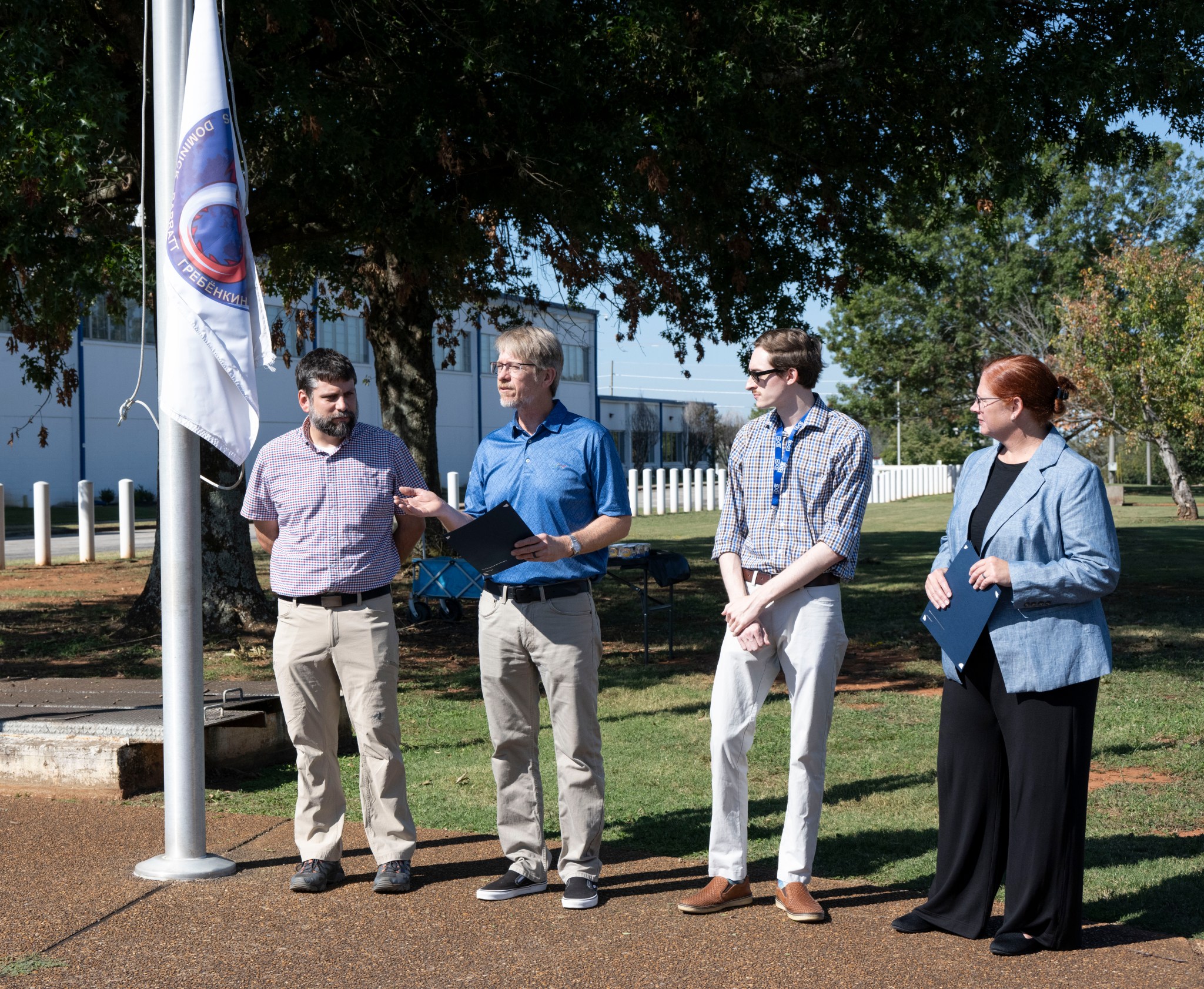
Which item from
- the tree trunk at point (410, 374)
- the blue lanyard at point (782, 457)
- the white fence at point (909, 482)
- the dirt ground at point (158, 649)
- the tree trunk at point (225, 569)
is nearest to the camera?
the blue lanyard at point (782, 457)

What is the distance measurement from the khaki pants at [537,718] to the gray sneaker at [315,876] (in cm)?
70

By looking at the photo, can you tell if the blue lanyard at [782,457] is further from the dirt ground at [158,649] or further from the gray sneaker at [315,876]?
the dirt ground at [158,649]

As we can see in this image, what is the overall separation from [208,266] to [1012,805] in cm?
358

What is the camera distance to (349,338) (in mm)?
48719

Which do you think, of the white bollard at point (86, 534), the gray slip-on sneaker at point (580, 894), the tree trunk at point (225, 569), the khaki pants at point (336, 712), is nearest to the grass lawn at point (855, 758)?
the gray slip-on sneaker at point (580, 894)

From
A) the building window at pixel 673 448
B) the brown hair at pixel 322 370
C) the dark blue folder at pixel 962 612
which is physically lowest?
the dark blue folder at pixel 962 612

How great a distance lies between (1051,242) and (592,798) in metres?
55.2

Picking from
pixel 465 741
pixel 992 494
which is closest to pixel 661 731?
pixel 465 741

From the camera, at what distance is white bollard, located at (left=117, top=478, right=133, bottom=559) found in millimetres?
20078

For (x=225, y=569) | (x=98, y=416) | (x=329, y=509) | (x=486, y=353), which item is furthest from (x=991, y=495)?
(x=486, y=353)

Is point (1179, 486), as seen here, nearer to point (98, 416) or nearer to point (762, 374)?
point (762, 374)

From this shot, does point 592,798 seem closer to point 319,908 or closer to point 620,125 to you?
point 319,908

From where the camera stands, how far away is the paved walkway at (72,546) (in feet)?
68.8

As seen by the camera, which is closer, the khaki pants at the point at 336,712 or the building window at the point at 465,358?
the khaki pants at the point at 336,712
